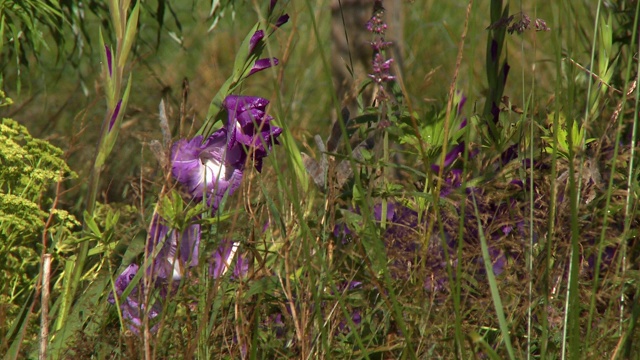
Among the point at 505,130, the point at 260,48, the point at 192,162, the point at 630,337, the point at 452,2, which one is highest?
the point at 452,2

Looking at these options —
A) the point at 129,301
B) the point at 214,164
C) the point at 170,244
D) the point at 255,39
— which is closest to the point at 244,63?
the point at 255,39

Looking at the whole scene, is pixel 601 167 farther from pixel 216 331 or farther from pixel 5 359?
pixel 5 359

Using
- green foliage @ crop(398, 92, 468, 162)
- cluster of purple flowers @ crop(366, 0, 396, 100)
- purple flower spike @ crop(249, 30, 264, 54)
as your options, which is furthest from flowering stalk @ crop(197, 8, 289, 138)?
green foliage @ crop(398, 92, 468, 162)

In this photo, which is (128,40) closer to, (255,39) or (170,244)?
(255,39)

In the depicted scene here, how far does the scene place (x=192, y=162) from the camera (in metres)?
1.58

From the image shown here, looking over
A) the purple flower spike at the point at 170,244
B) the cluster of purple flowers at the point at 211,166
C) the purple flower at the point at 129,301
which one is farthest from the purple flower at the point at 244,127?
the purple flower at the point at 129,301

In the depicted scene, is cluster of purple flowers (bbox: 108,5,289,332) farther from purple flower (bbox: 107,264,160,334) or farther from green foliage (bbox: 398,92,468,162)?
green foliage (bbox: 398,92,468,162)

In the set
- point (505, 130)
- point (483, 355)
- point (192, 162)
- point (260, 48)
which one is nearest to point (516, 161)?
point (505, 130)

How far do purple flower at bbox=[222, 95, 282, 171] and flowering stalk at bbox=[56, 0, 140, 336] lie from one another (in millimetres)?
189

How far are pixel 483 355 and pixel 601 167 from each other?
43 centimetres

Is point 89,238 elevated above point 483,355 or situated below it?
above

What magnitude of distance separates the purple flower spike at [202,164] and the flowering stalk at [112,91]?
6.9 inches

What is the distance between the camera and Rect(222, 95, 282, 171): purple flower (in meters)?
1.49

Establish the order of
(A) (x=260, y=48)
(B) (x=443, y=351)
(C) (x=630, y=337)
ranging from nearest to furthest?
(C) (x=630, y=337), (B) (x=443, y=351), (A) (x=260, y=48)
